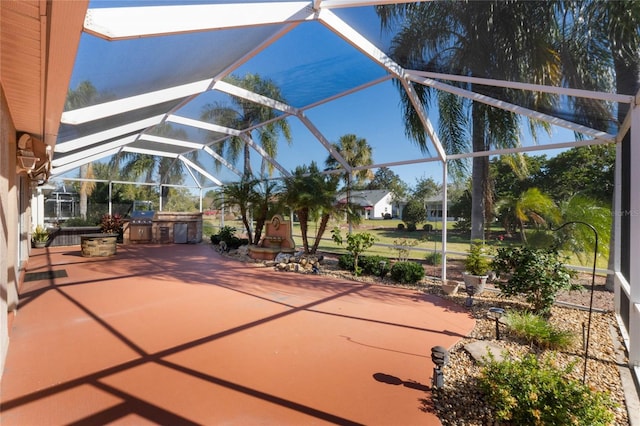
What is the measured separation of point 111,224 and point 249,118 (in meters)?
8.59

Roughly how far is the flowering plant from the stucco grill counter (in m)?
0.52

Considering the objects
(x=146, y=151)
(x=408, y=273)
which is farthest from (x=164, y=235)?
(x=408, y=273)

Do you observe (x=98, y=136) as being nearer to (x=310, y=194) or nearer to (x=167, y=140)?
(x=167, y=140)

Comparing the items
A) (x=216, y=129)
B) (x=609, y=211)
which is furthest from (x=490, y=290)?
(x=216, y=129)

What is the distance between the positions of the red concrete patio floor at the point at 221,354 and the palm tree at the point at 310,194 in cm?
346

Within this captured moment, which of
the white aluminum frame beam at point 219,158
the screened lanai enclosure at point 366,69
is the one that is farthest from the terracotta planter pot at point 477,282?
the white aluminum frame beam at point 219,158

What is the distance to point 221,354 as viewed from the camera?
3.74m

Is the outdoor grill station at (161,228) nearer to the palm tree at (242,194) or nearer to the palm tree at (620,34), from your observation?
the palm tree at (242,194)

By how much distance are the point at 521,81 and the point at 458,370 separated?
429 centimetres

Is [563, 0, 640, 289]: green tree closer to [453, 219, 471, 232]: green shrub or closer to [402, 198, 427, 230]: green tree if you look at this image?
[453, 219, 471, 232]: green shrub

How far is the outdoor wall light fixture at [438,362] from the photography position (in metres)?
2.95

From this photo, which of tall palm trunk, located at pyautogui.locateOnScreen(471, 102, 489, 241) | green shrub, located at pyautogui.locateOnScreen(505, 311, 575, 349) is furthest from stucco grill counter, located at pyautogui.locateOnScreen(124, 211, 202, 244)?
green shrub, located at pyautogui.locateOnScreen(505, 311, 575, 349)

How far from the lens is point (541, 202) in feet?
21.2

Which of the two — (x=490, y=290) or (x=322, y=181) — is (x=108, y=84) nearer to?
(x=322, y=181)
